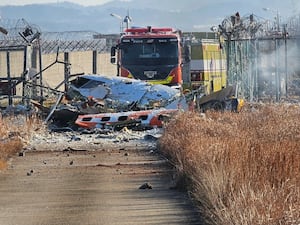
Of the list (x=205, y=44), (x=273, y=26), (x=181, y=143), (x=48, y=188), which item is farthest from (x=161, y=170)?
(x=273, y=26)

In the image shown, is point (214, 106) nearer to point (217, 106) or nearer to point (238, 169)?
point (217, 106)

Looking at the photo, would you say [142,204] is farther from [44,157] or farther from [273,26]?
[273,26]

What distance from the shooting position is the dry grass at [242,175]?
374 inches

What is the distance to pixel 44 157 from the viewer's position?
2098cm

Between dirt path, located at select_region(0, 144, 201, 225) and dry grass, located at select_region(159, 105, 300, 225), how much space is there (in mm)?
418

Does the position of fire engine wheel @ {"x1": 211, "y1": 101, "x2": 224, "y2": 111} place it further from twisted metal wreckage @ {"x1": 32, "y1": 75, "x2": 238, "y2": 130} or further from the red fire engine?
the red fire engine

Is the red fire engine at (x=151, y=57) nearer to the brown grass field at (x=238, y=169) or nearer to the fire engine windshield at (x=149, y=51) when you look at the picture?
the fire engine windshield at (x=149, y=51)

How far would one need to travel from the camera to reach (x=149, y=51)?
3375cm

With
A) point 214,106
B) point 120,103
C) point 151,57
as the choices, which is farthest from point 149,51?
point 120,103

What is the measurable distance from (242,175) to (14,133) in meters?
13.0

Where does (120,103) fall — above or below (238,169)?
above

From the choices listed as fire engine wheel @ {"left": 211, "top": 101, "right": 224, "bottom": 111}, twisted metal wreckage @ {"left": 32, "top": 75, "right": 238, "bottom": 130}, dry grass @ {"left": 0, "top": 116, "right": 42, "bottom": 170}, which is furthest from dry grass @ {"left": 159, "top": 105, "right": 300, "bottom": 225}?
fire engine wheel @ {"left": 211, "top": 101, "right": 224, "bottom": 111}

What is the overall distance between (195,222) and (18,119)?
1597 centimetres

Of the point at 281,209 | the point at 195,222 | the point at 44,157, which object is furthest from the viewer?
the point at 44,157
